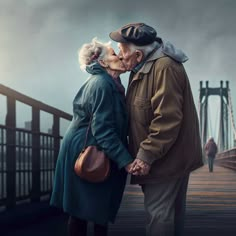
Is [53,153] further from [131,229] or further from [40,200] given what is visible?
[131,229]

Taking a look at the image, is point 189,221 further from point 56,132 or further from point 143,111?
point 143,111

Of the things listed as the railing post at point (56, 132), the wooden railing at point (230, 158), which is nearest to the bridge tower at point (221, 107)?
the wooden railing at point (230, 158)

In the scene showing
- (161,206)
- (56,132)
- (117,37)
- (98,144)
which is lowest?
(161,206)

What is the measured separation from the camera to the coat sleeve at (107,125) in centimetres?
317

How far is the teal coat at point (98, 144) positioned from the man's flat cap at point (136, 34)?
0.67 ft

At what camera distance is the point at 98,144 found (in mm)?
3250

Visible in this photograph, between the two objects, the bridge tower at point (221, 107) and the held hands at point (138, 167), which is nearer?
the held hands at point (138, 167)

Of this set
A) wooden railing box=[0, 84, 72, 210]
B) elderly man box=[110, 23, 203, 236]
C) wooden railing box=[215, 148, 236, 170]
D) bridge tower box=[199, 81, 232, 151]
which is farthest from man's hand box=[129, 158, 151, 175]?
bridge tower box=[199, 81, 232, 151]

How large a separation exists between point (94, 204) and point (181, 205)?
490 millimetres

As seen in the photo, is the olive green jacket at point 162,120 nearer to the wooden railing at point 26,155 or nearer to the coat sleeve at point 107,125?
the coat sleeve at point 107,125

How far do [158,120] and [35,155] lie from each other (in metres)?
2.89

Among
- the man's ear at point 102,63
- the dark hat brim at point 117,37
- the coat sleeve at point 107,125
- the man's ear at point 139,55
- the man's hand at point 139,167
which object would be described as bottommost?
the man's hand at point 139,167

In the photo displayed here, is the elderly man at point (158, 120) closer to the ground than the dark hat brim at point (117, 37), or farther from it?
closer to the ground

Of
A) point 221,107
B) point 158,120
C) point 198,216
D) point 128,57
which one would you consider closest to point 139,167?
point 158,120
